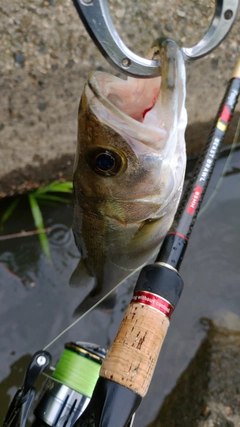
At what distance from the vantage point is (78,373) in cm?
153

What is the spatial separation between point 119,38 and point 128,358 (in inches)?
37.2

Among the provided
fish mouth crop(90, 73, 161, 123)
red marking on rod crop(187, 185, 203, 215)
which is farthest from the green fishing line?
fish mouth crop(90, 73, 161, 123)

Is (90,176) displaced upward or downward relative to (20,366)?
upward

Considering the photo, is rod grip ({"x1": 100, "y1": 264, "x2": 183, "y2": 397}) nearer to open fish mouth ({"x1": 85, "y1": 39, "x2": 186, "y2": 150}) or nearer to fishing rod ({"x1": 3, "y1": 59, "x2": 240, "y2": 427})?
fishing rod ({"x1": 3, "y1": 59, "x2": 240, "y2": 427})

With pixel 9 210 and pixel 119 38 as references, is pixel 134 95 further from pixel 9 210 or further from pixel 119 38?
pixel 9 210

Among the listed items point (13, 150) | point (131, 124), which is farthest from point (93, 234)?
point (13, 150)

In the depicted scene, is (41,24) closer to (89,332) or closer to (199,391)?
(89,332)

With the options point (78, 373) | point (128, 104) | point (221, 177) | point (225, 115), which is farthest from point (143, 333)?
point (221, 177)

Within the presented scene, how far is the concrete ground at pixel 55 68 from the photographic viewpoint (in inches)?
72.8

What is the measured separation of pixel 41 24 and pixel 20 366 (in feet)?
6.22

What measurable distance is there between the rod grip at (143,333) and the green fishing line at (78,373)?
47cm

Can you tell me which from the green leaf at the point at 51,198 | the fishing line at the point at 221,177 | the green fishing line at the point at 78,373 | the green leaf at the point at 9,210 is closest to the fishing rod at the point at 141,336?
the green fishing line at the point at 78,373

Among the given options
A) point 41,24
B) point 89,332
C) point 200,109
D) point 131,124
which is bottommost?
point 89,332

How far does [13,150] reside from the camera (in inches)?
84.2
